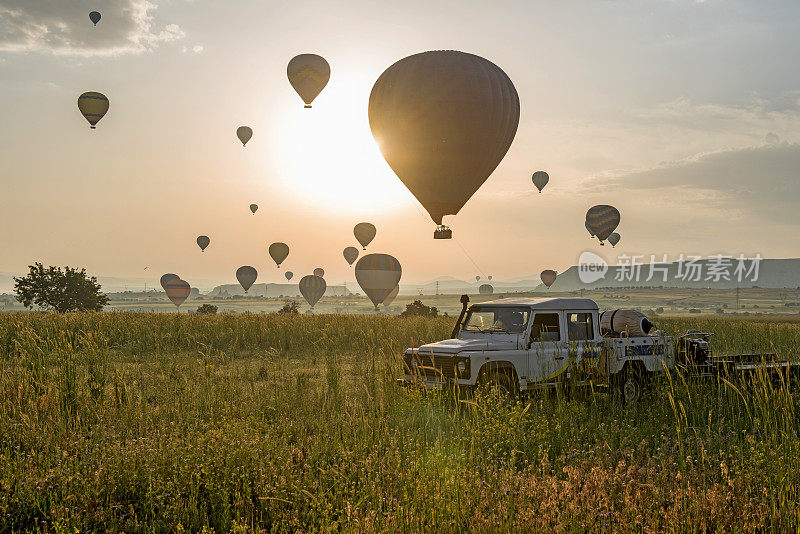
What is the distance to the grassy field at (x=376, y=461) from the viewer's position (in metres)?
5.87

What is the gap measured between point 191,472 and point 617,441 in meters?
5.50

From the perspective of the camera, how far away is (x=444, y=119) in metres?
28.3

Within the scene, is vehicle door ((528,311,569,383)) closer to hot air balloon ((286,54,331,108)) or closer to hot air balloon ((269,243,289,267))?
hot air balloon ((286,54,331,108))

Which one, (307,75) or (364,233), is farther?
(364,233)

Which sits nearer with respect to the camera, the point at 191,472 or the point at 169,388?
the point at 191,472

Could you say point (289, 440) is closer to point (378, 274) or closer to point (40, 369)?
point (40, 369)

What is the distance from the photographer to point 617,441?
8812 millimetres

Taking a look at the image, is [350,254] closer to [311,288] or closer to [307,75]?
[311,288]

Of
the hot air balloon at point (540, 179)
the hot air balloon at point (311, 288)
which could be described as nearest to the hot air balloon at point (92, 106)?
the hot air balloon at point (540, 179)

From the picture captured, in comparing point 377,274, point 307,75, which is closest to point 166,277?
point 377,274

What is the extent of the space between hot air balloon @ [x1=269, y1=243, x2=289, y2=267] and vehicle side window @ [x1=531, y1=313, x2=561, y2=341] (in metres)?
109

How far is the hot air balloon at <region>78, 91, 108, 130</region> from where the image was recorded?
6041cm

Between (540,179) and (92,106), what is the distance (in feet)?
173

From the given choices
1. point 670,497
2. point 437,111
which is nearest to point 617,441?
point 670,497
